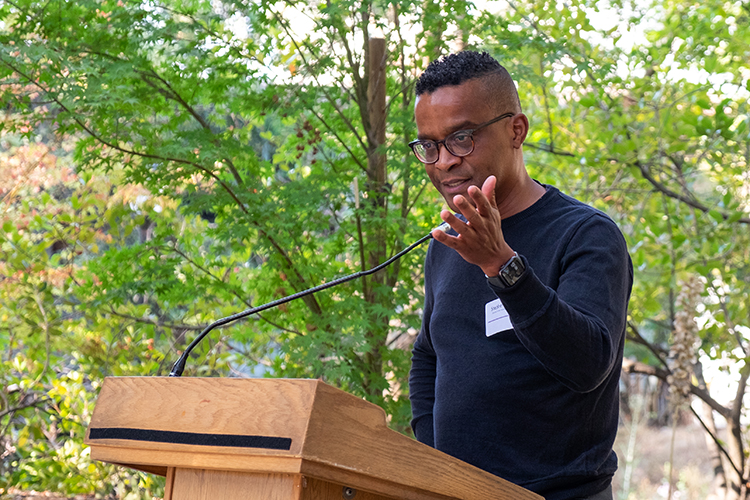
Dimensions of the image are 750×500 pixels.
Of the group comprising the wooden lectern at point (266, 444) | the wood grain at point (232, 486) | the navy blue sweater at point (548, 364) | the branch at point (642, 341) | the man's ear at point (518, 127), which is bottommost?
the wood grain at point (232, 486)

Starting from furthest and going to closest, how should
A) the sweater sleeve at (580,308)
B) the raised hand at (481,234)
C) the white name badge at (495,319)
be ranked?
the white name badge at (495,319), the sweater sleeve at (580,308), the raised hand at (481,234)

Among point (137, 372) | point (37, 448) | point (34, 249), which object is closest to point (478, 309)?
point (137, 372)

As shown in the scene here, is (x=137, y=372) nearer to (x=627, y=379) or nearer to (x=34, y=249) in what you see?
(x=34, y=249)

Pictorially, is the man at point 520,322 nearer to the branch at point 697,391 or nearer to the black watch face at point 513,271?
the black watch face at point 513,271

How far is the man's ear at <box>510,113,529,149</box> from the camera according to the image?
1.53m

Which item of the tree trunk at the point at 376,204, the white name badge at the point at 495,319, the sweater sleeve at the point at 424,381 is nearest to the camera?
the white name badge at the point at 495,319

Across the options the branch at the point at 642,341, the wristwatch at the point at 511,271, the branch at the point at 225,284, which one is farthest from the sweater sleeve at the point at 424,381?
the branch at the point at 642,341

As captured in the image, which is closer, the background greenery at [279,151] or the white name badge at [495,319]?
the white name badge at [495,319]

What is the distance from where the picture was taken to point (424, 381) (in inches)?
71.4

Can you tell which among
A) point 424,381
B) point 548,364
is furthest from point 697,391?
point 548,364

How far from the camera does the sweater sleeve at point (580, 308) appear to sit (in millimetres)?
1062

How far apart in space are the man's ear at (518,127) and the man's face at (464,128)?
0.10 ft

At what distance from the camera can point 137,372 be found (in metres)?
3.81

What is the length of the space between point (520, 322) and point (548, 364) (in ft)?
0.33
